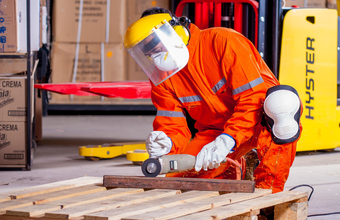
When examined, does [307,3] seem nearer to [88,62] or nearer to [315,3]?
[315,3]

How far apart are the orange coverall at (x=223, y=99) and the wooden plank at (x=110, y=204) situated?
0.49 m

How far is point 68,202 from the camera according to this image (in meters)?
2.23

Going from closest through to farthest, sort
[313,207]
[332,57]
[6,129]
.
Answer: [313,207] → [6,129] → [332,57]

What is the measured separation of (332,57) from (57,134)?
397 cm

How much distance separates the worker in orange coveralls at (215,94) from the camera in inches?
99.0

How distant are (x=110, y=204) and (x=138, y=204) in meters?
0.13

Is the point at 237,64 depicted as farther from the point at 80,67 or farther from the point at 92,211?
the point at 80,67

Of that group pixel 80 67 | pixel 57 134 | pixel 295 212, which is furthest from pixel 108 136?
pixel 295 212

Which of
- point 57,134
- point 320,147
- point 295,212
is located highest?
point 295,212

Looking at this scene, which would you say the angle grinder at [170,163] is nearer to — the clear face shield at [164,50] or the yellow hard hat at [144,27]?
the clear face shield at [164,50]

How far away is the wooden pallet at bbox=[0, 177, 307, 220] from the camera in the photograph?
1.99 meters

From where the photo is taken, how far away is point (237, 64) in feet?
8.41

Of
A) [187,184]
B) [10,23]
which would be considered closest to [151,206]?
[187,184]

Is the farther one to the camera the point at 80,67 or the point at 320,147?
the point at 80,67
